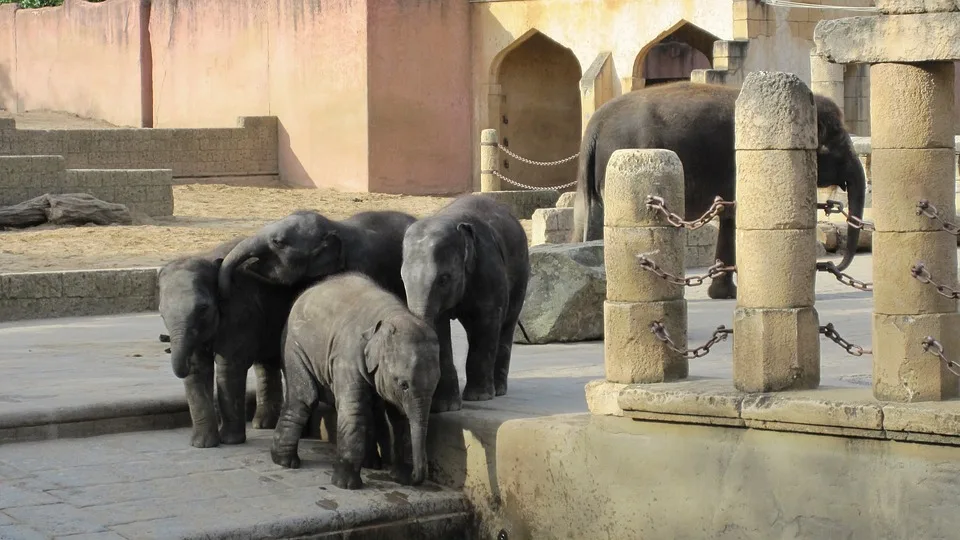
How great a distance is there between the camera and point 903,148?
20.5 feet

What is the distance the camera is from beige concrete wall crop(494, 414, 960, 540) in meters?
6.06

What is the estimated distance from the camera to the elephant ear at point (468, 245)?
25.3ft

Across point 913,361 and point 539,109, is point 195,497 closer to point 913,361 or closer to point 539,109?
point 913,361

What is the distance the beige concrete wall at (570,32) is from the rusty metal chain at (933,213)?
19.2 m

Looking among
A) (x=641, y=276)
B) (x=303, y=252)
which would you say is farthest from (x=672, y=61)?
(x=641, y=276)

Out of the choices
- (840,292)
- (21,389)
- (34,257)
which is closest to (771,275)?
(21,389)

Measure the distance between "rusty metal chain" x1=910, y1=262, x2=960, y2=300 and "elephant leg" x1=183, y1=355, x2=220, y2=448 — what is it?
139 inches

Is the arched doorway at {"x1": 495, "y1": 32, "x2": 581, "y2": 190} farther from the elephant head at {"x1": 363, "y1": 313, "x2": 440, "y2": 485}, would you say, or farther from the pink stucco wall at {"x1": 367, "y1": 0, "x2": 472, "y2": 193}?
the elephant head at {"x1": 363, "y1": 313, "x2": 440, "y2": 485}

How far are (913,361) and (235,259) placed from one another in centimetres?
338

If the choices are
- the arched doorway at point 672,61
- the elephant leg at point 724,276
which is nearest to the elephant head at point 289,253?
the elephant leg at point 724,276

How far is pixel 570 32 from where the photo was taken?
27.7m

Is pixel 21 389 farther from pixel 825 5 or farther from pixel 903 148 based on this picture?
pixel 825 5

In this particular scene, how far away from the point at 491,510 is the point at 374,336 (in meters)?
1.04

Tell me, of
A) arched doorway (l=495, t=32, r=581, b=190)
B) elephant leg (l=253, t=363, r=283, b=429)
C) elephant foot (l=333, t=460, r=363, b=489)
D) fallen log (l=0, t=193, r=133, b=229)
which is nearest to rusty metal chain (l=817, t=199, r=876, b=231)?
elephant foot (l=333, t=460, r=363, b=489)
